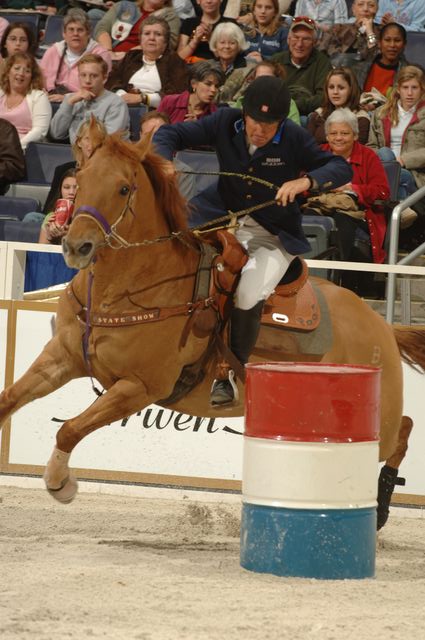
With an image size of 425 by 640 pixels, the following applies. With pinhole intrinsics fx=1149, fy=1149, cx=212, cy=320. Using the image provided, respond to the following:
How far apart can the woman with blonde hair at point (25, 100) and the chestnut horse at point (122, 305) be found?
5823 millimetres

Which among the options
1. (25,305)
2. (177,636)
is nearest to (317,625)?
(177,636)

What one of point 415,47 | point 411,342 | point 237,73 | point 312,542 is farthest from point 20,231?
point 312,542

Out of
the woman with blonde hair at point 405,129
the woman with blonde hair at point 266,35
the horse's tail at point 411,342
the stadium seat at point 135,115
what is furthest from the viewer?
the woman with blonde hair at point 266,35

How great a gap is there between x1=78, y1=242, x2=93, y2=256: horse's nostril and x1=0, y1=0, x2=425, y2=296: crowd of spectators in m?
3.89

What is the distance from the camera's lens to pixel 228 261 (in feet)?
20.6

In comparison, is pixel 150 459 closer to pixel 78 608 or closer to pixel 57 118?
pixel 78 608

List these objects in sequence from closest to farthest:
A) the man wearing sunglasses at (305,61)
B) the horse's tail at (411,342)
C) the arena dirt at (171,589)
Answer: the arena dirt at (171,589), the horse's tail at (411,342), the man wearing sunglasses at (305,61)

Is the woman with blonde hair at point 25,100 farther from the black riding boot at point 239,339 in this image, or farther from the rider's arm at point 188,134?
the black riding boot at point 239,339

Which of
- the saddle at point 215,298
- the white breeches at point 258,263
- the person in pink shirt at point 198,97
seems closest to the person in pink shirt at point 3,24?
the person in pink shirt at point 198,97

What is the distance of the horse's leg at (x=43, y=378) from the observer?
5.81 metres

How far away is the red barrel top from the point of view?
521 centimetres

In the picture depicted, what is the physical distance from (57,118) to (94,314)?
6.11 metres

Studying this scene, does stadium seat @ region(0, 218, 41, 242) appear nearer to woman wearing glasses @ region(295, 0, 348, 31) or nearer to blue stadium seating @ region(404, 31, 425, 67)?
woman wearing glasses @ region(295, 0, 348, 31)

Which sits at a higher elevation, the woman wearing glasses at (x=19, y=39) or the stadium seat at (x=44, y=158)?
the woman wearing glasses at (x=19, y=39)
